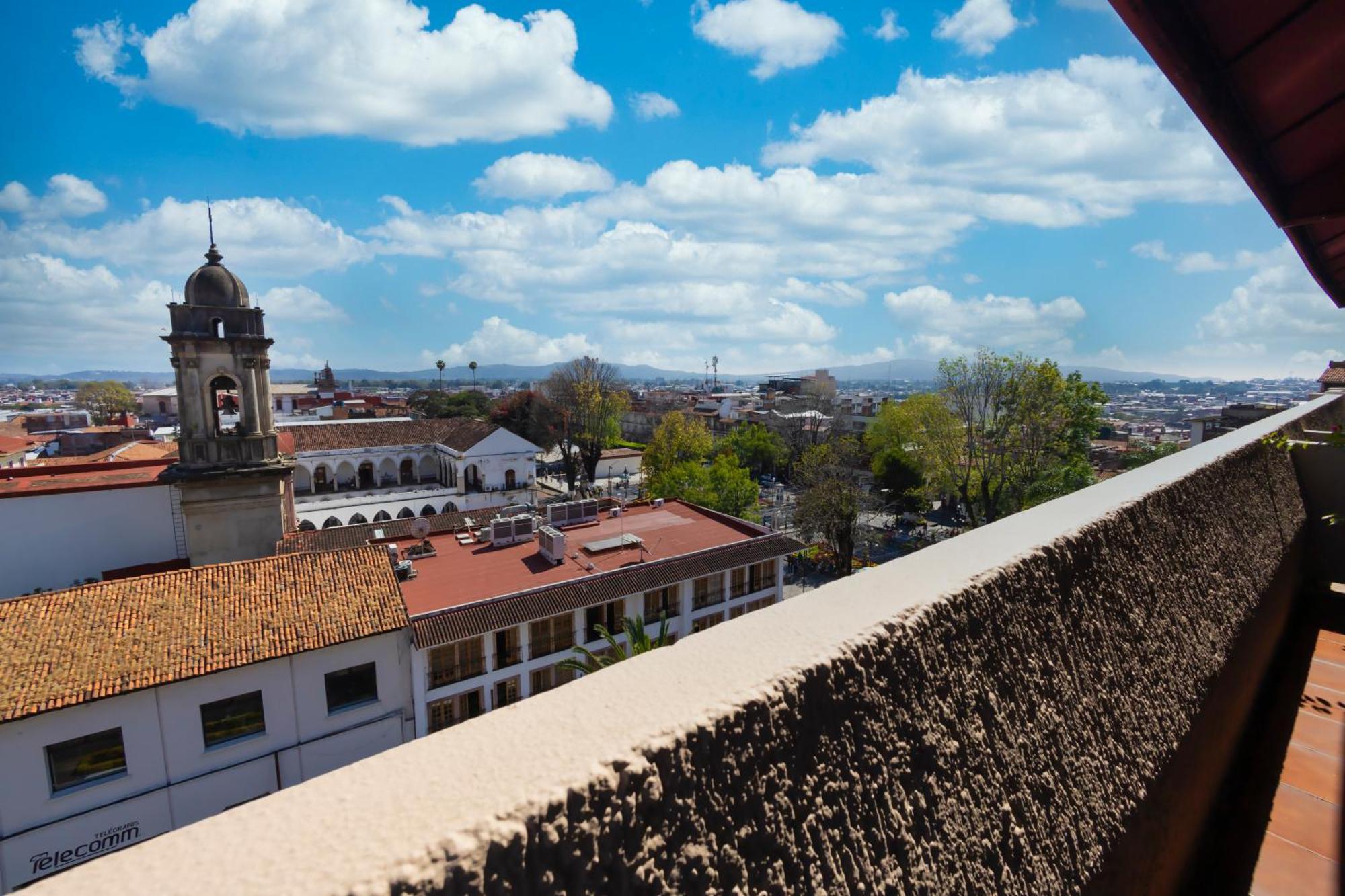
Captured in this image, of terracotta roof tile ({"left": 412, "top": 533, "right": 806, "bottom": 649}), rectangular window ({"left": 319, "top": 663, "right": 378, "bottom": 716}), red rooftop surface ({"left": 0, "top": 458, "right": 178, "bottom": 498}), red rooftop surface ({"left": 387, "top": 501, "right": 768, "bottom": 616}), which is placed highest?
red rooftop surface ({"left": 0, "top": 458, "right": 178, "bottom": 498})

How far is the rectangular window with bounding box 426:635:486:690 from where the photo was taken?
1342 cm

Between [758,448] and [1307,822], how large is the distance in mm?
44082

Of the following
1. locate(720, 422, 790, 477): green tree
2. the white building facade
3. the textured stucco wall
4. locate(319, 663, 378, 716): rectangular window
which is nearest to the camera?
the textured stucco wall

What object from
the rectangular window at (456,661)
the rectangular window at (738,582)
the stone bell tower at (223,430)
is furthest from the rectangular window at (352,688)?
the rectangular window at (738,582)

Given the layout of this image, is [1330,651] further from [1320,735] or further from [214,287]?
[214,287]

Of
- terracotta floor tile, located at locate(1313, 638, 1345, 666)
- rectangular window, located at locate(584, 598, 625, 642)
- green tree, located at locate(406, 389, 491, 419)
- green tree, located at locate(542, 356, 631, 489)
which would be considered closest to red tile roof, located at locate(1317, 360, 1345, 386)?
terracotta floor tile, located at locate(1313, 638, 1345, 666)

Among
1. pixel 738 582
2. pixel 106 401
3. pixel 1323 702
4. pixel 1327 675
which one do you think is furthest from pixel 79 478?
pixel 106 401

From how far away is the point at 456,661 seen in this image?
543 inches

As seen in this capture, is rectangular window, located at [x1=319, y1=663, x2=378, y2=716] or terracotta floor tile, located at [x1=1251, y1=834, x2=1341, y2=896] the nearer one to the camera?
terracotta floor tile, located at [x1=1251, y1=834, x2=1341, y2=896]

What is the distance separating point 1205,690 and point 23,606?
14839 millimetres

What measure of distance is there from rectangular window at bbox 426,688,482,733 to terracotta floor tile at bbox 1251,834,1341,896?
13452mm

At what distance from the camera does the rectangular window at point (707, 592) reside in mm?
18406

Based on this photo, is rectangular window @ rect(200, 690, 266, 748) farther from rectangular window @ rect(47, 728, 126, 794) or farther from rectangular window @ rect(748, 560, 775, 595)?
rectangular window @ rect(748, 560, 775, 595)

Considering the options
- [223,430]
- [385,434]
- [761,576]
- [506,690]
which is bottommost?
[506,690]
